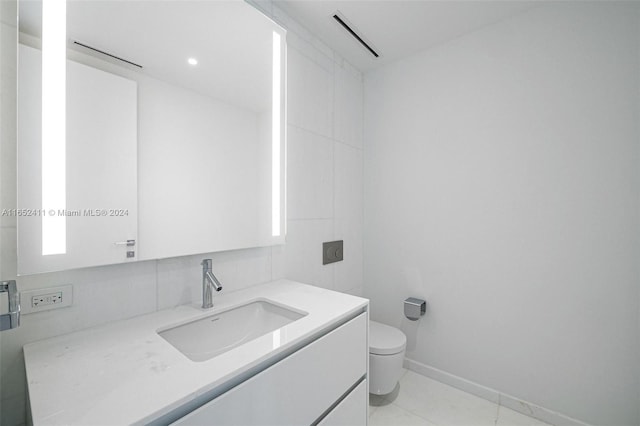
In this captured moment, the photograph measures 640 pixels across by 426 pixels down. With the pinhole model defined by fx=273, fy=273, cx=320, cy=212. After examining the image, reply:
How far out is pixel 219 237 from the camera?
3.93ft

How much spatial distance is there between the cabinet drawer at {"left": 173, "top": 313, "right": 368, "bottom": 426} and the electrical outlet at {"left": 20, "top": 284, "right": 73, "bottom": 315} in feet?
1.87

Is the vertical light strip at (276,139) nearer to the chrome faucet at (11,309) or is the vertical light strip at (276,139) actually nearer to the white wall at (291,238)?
the white wall at (291,238)

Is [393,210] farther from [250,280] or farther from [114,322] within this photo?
[114,322]

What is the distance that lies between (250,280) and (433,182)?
1.33m

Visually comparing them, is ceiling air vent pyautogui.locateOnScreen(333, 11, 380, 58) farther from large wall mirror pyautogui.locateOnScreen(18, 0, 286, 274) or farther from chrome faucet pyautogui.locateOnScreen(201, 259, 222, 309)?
chrome faucet pyautogui.locateOnScreen(201, 259, 222, 309)

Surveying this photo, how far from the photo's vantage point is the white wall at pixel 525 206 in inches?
50.9

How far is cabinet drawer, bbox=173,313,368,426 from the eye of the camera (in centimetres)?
65

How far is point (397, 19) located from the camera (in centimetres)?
158

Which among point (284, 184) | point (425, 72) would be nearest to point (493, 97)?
point (425, 72)

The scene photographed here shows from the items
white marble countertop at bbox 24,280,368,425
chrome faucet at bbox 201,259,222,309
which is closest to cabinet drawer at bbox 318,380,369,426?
white marble countertop at bbox 24,280,368,425

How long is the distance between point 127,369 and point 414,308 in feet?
5.29

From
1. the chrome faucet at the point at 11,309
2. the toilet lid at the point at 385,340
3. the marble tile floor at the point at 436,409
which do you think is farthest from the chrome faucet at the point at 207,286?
the marble tile floor at the point at 436,409

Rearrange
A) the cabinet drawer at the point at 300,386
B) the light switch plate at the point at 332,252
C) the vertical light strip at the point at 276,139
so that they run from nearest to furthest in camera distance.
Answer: the cabinet drawer at the point at 300,386, the vertical light strip at the point at 276,139, the light switch plate at the point at 332,252

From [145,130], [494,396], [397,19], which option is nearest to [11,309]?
[145,130]
